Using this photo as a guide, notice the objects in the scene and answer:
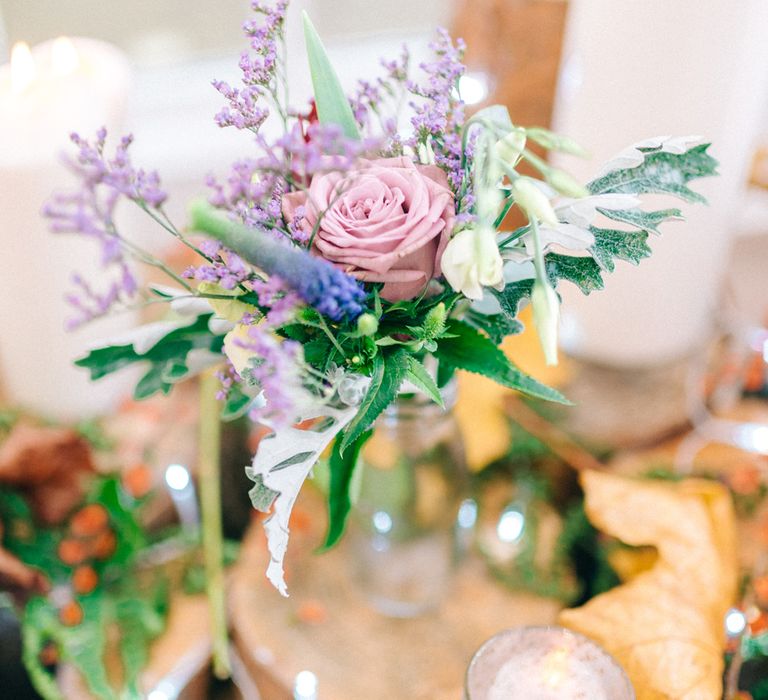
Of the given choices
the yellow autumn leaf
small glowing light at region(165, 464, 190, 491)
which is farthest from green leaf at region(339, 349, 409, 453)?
small glowing light at region(165, 464, 190, 491)

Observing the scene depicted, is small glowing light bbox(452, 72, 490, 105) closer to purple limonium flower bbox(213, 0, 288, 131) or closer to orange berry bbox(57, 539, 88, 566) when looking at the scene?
purple limonium flower bbox(213, 0, 288, 131)

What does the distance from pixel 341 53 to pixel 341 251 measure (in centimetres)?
83

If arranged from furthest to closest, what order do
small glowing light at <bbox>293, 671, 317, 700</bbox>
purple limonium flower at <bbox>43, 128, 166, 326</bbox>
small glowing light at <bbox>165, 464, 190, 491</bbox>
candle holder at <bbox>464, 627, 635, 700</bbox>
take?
small glowing light at <bbox>165, 464, 190, 491</bbox>
small glowing light at <bbox>293, 671, 317, 700</bbox>
candle holder at <bbox>464, 627, 635, 700</bbox>
purple limonium flower at <bbox>43, 128, 166, 326</bbox>

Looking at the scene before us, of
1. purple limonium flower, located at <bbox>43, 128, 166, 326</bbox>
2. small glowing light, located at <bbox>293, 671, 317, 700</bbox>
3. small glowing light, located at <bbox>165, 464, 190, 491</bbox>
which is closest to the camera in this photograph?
purple limonium flower, located at <bbox>43, 128, 166, 326</bbox>

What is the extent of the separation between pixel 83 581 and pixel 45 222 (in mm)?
277

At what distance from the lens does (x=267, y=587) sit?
0.58 m

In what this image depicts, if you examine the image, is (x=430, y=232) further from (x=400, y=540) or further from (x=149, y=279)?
(x=149, y=279)

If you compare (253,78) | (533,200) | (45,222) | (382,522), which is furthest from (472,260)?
(45,222)

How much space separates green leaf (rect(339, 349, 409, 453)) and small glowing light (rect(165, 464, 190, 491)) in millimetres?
319

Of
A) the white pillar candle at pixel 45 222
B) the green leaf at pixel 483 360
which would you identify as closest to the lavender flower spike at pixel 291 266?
the green leaf at pixel 483 360

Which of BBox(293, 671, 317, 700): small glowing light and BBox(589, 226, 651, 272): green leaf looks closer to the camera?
BBox(589, 226, 651, 272): green leaf

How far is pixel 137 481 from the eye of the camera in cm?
61

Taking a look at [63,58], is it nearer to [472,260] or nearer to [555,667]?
[472,260]

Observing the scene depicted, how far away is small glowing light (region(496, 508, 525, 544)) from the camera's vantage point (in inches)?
24.0
